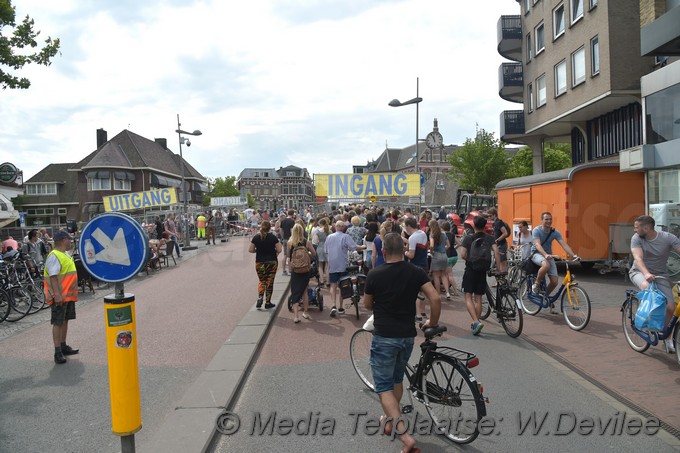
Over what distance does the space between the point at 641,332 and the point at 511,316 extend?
181 centimetres

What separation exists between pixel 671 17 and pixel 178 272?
51.2 ft

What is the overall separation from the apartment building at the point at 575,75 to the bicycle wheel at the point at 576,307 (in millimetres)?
14714

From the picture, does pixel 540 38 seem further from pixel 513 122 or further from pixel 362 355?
pixel 362 355

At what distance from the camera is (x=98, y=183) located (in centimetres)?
5691

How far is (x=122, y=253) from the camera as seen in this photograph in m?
3.95

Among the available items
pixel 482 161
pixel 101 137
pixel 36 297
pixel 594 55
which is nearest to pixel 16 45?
pixel 36 297

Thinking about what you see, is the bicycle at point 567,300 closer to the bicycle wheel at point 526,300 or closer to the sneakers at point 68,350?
the bicycle wheel at point 526,300

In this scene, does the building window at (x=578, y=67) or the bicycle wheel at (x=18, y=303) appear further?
the building window at (x=578, y=67)

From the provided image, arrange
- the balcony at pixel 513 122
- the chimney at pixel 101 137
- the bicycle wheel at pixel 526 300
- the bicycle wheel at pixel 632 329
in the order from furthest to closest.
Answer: the chimney at pixel 101 137, the balcony at pixel 513 122, the bicycle wheel at pixel 526 300, the bicycle wheel at pixel 632 329

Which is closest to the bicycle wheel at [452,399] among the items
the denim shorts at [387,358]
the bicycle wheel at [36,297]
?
the denim shorts at [387,358]

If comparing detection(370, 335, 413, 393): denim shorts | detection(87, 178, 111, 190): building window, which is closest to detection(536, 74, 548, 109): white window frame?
detection(370, 335, 413, 393): denim shorts

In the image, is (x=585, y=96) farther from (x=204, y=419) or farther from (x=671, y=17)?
(x=204, y=419)

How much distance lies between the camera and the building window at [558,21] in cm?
2471

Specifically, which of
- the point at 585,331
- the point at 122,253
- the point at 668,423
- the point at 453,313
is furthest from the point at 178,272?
the point at 668,423
